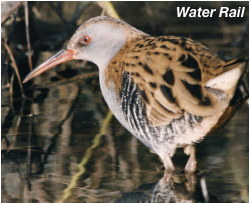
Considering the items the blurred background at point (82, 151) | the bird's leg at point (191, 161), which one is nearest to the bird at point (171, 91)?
the bird's leg at point (191, 161)

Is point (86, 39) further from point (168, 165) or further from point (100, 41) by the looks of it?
point (168, 165)

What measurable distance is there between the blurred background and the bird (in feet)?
0.92

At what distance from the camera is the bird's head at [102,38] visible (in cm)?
544

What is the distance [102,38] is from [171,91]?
106 centimetres

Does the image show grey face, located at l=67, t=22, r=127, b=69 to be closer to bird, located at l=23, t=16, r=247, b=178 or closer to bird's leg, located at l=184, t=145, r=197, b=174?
bird, located at l=23, t=16, r=247, b=178

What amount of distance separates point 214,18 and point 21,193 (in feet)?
21.4

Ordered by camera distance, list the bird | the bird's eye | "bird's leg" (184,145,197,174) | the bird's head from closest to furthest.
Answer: the bird
"bird's leg" (184,145,197,174)
the bird's head
the bird's eye

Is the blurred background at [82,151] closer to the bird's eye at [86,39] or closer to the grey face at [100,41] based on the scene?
the grey face at [100,41]

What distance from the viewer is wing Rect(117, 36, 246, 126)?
4637 millimetres

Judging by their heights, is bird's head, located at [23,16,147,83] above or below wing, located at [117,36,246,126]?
above

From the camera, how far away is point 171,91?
4758 millimetres

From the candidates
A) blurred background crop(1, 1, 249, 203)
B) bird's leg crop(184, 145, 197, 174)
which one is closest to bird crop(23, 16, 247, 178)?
bird's leg crop(184, 145, 197, 174)

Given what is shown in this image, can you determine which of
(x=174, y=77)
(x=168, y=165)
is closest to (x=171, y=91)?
(x=174, y=77)

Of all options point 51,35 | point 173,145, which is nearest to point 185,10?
point 51,35
